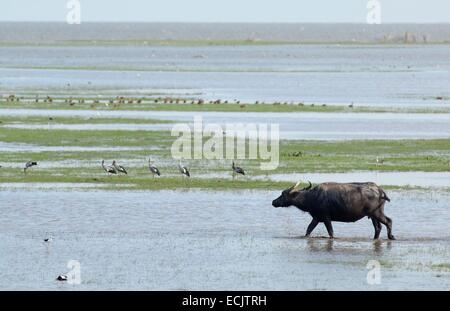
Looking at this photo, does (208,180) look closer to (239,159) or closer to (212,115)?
(239,159)

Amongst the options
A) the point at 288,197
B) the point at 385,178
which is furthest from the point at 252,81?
the point at 288,197

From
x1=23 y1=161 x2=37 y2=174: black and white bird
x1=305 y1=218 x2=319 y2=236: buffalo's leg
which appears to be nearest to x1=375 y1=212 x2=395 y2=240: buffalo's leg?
x1=305 y1=218 x2=319 y2=236: buffalo's leg

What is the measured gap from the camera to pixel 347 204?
22.4 metres

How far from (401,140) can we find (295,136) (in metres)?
3.47

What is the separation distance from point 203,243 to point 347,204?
8.95 feet

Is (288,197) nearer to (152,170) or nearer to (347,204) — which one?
(347,204)

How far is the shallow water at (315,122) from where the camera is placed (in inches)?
1606

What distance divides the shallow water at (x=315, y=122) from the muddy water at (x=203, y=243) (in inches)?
526

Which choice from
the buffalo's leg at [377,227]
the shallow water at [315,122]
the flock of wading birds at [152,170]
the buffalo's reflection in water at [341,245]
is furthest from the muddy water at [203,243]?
the shallow water at [315,122]

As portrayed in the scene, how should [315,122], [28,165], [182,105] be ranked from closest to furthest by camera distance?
[28,165] → [315,122] → [182,105]

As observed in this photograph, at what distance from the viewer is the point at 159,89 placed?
69562 mm

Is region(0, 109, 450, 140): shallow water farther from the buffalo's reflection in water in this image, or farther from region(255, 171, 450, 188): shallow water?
the buffalo's reflection in water

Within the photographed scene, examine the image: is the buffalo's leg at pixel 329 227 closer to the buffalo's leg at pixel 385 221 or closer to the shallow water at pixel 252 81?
the buffalo's leg at pixel 385 221

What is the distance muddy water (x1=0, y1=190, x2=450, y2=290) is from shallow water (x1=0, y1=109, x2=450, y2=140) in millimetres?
13354
